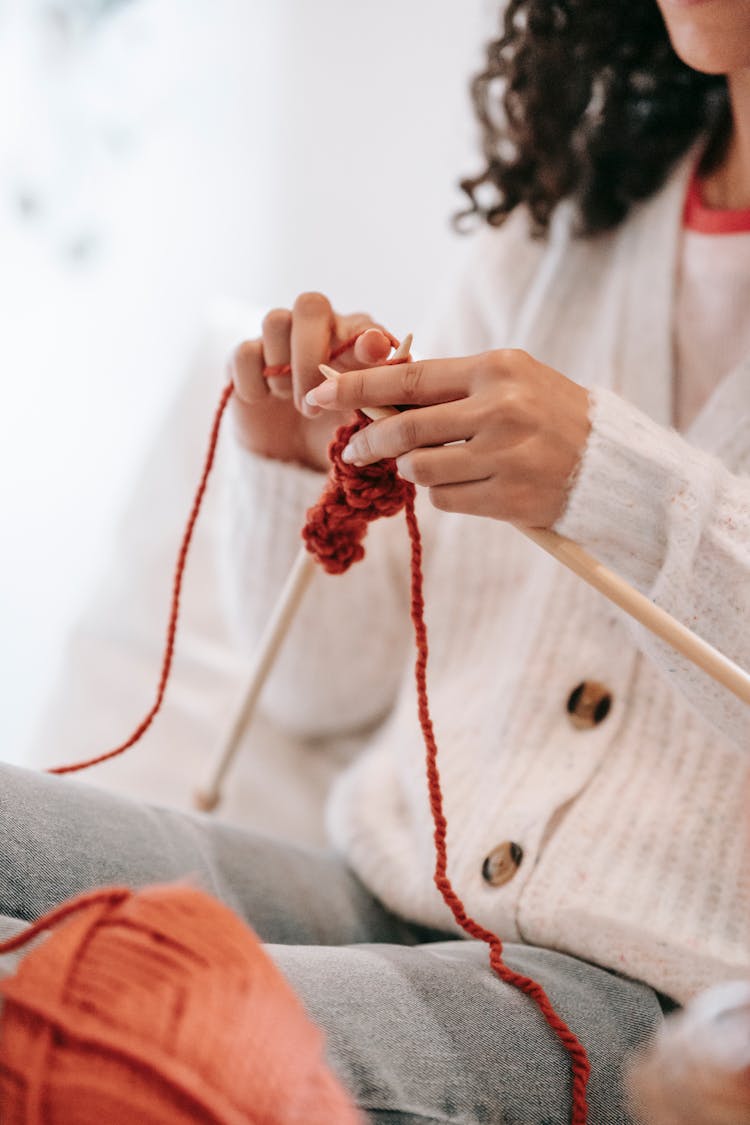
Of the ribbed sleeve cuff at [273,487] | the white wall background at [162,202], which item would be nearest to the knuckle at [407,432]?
the ribbed sleeve cuff at [273,487]

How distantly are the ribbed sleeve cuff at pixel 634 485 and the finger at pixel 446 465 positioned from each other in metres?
0.05

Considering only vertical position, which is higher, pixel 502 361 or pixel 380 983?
pixel 502 361

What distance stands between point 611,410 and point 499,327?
0.31 metres

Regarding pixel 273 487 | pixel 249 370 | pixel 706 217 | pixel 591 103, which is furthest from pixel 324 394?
pixel 591 103

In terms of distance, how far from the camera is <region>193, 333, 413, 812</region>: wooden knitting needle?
644 millimetres

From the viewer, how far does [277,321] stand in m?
0.60

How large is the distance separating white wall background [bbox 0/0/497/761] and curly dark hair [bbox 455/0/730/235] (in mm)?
408

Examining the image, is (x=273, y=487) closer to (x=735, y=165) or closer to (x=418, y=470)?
(x=418, y=470)

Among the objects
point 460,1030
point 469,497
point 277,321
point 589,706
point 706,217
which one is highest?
point 706,217

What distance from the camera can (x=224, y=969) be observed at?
1.25 feet

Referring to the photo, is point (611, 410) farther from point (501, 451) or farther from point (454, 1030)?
point (454, 1030)

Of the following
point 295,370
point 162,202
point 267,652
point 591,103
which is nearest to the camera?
point 295,370

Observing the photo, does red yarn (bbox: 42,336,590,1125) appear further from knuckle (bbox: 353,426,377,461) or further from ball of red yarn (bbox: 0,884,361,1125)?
ball of red yarn (bbox: 0,884,361,1125)

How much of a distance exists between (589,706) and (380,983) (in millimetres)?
235
